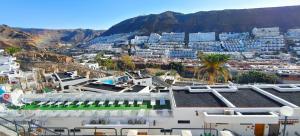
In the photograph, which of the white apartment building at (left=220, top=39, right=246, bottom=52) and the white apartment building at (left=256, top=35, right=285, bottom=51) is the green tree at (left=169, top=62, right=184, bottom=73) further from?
the white apartment building at (left=256, top=35, right=285, bottom=51)

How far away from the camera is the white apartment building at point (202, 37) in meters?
165

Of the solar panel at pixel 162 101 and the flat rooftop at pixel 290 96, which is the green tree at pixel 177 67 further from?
the solar panel at pixel 162 101

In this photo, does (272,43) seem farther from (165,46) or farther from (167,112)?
(167,112)

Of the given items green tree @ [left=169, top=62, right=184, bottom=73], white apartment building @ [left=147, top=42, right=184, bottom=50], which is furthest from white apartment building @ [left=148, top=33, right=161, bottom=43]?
green tree @ [left=169, top=62, right=184, bottom=73]

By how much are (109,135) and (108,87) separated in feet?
55.4

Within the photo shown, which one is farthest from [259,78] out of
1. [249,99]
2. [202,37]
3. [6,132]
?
[202,37]

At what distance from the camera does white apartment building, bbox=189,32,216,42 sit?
541 ft

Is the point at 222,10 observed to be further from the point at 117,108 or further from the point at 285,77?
the point at 117,108

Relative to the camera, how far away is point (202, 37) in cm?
16750

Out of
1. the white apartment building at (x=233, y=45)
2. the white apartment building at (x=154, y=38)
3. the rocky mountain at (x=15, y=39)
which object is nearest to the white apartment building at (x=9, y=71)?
the rocky mountain at (x=15, y=39)

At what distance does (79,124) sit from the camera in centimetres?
1455

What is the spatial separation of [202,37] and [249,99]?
513 feet

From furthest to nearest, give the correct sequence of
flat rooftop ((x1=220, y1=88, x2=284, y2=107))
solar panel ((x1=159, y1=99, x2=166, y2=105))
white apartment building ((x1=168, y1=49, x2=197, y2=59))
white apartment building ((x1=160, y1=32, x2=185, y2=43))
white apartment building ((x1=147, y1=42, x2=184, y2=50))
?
white apartment building ((x1=160, y1=32, x2=185, y2=43))
white apartment building ((x1=147, y1=42, x2=184, y2=50))
white apartment building ((x1=168, y1=49, x2=197, y2=59))
solar panel ((x1=159, y1=99, x2=166, y2=105))
flat rooftop ((x1=220, y1=88, x2=284, y2=107))

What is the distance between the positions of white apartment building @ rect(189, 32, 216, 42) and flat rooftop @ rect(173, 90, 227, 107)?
149226 millimetres
